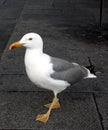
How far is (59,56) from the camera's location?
7.17 meters

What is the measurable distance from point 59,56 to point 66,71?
248 cm

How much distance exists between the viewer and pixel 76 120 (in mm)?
4648

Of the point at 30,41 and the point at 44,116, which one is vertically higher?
the point at 30,41

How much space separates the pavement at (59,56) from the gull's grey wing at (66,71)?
568 mm

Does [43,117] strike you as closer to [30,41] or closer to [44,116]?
[44,116]

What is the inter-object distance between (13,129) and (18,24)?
5991mm

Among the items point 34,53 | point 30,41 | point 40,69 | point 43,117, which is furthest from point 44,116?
point 30,41

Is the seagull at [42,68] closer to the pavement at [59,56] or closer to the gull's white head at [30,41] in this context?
the gull's white head at [30,41]

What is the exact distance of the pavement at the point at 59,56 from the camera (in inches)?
184

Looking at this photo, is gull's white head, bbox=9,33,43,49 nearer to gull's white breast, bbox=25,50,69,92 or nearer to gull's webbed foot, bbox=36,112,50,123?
gull's white breast, bbox=25,50,69,92

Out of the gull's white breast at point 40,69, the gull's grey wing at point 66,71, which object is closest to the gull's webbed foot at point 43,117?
the gull's white breast at point 40,69

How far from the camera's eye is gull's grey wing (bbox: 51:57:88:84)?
4543 millimetres

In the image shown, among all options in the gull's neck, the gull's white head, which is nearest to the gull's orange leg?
the gull's neck

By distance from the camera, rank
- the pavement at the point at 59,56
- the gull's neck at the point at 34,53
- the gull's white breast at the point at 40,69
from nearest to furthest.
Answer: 1. the gull's white breast at the point at 40,69
2. the gull's neck at the point at 34,53
3. the pavement at the point at 59,56
